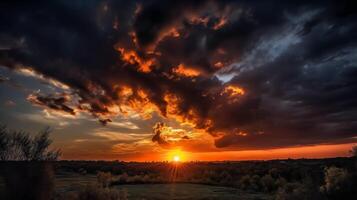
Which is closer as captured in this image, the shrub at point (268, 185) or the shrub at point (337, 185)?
the shrub at point (337, 185)

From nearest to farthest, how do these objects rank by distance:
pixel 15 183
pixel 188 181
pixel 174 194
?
pixel 15 183 < pixel 174 194 < pixel 188 181

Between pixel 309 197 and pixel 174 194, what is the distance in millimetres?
12559

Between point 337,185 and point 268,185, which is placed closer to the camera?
point 337,185

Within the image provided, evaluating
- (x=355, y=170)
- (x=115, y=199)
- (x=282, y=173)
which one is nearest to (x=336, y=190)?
(x=355, y=170)

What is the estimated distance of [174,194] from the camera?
88.7 ft

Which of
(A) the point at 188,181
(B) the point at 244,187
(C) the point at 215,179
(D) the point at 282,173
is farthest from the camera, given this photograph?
(D) the point at 282,173

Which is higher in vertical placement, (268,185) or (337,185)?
(268,185)

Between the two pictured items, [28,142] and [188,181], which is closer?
[28,142]

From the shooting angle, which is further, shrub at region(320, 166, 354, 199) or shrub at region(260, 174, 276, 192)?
shrub at region(260, 174, 276, 192)

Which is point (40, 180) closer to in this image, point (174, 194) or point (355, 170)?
point (174, 194)

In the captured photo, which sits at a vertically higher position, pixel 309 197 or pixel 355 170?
pixel 355 170

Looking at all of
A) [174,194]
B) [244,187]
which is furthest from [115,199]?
[244,187]

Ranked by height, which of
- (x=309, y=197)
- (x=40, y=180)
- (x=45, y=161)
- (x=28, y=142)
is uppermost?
(x=28, y=142)

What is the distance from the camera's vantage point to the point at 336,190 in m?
21.7
